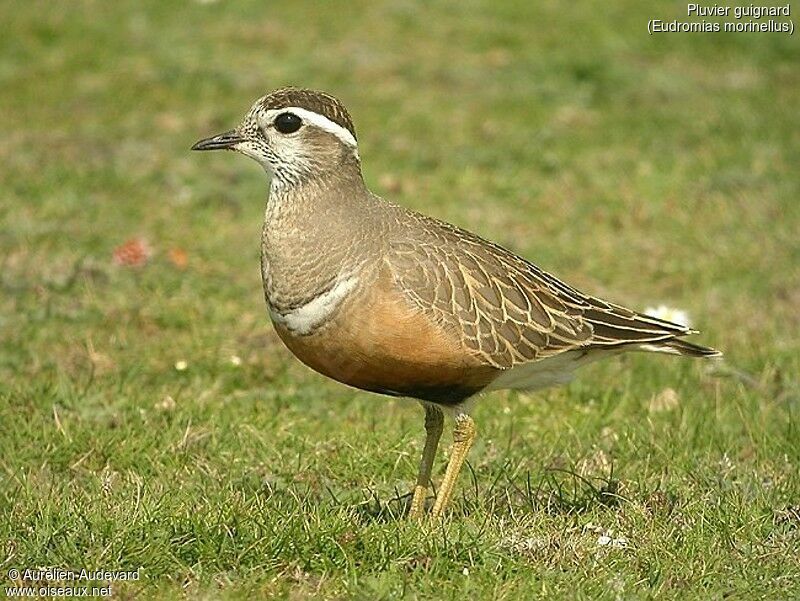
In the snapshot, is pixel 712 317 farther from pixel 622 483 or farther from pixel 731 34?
pixel 731 34

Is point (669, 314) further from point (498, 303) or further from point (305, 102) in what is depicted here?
point (305, 102)

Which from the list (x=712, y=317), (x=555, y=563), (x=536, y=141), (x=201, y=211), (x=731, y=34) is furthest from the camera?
(x=731, y=34)

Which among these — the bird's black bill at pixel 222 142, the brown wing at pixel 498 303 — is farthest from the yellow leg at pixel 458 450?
the bird's black bill at pixel 222 142

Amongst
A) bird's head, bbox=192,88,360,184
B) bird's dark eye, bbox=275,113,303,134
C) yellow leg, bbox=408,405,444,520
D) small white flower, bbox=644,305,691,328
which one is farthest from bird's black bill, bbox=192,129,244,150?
small white flower, bbox=644,305,691,328

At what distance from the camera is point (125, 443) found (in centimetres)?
723

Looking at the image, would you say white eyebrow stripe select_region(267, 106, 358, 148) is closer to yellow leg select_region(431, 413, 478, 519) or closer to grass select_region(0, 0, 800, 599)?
yellow leg select_region(431, 413, 478, 519)

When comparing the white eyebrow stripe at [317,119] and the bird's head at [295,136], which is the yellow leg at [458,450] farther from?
the white eyebrow stripe at [317,119]

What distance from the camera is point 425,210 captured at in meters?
11.5

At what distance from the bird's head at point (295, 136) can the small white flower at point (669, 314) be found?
9.74ft

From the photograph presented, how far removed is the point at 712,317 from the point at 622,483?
10.2 feet

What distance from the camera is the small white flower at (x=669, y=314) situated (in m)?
8.80

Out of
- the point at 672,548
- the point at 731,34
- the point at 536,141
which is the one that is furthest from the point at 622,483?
the point at 731,34

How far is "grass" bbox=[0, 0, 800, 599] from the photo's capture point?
19.1 feet

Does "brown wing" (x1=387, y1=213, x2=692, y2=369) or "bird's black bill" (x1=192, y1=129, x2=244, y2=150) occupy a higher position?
"bird's black bill" (x1=192, y1=129, x2=244, y2=150)
